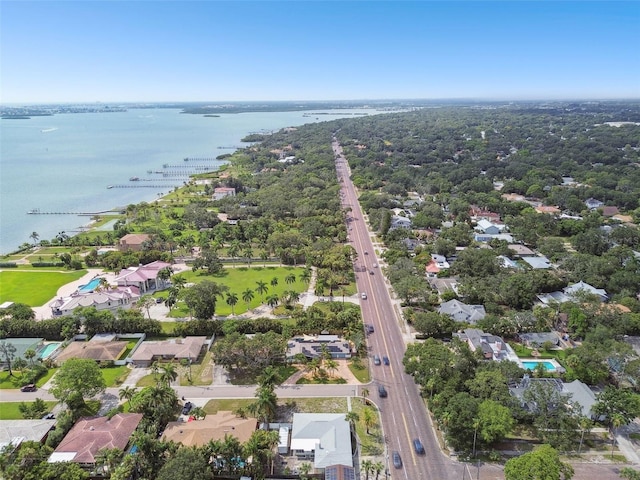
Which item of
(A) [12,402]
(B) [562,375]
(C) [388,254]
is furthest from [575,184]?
(A) [12,402]

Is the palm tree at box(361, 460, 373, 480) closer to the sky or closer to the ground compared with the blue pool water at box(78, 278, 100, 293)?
closer to the sky

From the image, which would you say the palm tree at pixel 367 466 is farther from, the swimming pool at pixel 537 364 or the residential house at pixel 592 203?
the residential house at pixel 592 203

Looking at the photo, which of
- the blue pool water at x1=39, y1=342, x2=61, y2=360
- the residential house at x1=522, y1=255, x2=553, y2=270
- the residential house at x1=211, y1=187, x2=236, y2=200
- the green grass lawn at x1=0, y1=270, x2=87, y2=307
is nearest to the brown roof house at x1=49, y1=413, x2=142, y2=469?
the blue pool water at x1=39, y1=342, x2=61, y2=360

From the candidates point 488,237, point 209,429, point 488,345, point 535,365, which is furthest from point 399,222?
point 209,429

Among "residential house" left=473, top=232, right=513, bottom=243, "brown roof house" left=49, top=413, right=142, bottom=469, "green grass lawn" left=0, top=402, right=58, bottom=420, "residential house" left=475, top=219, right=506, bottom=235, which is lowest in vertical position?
"residential house" left=473, top=232, right=513, bottom=243

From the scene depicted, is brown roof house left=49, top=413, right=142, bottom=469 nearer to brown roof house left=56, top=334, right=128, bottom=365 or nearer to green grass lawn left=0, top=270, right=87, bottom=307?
brown roof house left=56, top=334, right=128, bottom=365

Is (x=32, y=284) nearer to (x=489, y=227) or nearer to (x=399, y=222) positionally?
(x=399, y=222)
